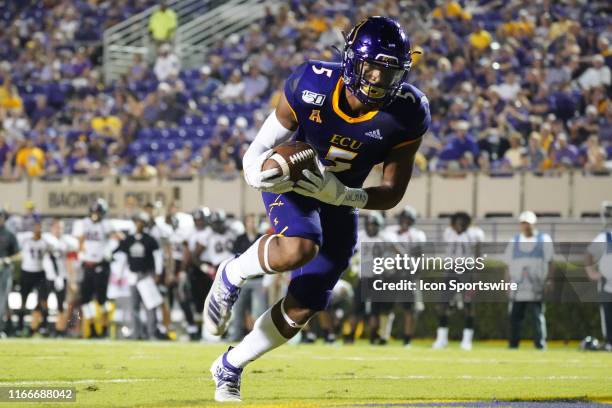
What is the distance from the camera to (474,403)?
6.39m

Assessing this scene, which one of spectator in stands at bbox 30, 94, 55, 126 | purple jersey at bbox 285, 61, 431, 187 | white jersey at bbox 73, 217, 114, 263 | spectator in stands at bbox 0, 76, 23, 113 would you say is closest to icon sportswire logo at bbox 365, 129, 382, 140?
purple jersey at bbox 285, 61, 431, 187

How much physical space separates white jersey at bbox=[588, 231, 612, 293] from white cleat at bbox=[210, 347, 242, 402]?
24.9 ft

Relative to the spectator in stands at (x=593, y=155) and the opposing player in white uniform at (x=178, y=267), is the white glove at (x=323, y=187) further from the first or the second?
the opposing player in white uniform at (x=178, y=267)

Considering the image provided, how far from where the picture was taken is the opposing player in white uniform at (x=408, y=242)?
45.2 ft

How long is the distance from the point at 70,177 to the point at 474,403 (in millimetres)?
12644

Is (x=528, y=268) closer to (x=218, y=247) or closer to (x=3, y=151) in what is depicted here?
(x=218, y=247)

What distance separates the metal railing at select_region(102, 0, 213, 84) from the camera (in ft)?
76.2

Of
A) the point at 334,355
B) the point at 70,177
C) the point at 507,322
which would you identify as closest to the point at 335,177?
the point at 334,355

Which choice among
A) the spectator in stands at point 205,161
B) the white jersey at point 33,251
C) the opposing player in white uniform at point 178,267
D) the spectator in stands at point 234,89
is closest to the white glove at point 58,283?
the white jersey at point 33,251

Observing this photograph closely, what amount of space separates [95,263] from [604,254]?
6.32 m

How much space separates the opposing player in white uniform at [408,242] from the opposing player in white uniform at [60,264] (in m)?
4.29

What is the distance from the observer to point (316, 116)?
616cm

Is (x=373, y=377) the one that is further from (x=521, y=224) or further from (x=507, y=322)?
(x=507, y=322)

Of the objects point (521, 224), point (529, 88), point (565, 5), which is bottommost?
point (521, 224)
